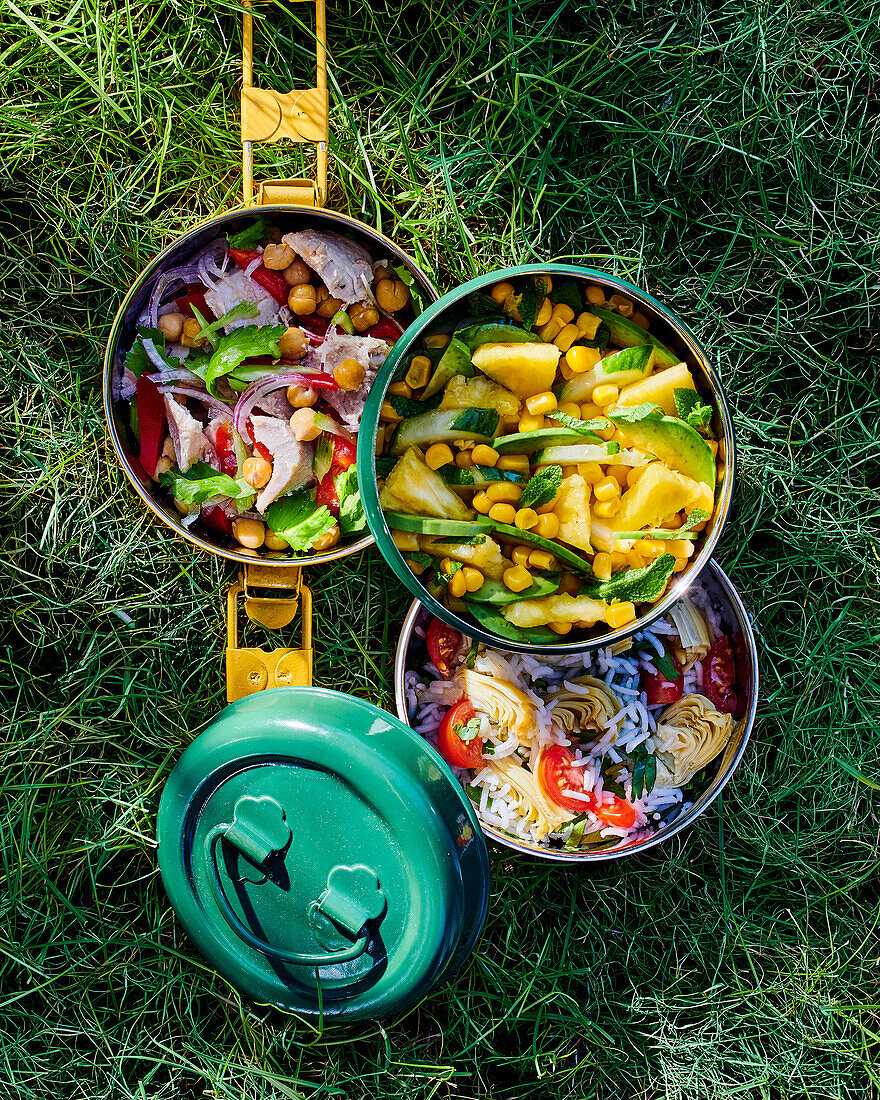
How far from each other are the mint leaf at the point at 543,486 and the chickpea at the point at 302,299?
0.88 meters

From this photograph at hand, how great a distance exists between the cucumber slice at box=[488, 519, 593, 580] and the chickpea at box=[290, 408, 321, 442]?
611mm

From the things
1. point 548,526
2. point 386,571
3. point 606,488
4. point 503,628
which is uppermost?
point 606,488

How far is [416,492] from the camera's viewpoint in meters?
2.17

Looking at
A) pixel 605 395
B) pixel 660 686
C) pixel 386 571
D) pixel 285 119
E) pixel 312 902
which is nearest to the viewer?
pixel 312 902

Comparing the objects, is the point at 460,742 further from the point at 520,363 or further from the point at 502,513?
the point at 520,363

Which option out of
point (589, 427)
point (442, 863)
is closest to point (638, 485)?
point (589, 427)

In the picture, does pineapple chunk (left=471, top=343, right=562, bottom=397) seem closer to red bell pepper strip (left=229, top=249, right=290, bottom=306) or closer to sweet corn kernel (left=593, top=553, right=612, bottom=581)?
sweet corn kernel (left=593, top=553, right=612, bottom=581)

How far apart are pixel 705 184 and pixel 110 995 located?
11.6ft

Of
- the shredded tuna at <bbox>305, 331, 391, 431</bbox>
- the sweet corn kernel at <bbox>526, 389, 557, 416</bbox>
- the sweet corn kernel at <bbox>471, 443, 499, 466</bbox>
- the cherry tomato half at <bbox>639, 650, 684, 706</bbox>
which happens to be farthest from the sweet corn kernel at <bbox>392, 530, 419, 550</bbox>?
the cherry tomato half at <bbox>639, 650, 684, 706</bbox>

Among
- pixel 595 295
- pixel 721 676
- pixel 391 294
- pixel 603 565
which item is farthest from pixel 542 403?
pixel 721 676

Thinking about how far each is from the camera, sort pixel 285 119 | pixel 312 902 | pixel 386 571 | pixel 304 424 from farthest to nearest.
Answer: pixel 386 571
pixel 285 119
pixel 304 424
pixel 312 902

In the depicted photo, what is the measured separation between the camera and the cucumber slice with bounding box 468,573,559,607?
2.20 metres

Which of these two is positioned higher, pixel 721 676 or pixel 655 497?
pixel 655 497

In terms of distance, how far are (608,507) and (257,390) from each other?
1.13 m
